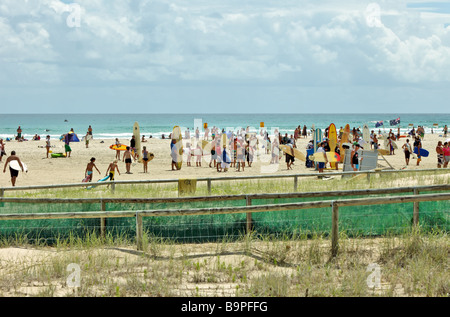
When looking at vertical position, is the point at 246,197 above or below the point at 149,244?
above

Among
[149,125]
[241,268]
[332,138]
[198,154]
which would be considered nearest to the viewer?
[241,268]

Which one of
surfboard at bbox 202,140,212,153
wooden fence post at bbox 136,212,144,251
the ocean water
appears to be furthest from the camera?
the ocean water

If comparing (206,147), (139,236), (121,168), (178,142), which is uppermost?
(178,142)

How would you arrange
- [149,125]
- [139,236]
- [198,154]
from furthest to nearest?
[149,125] → [198,154] → [139,236]

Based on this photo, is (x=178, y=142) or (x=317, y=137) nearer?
(x=317, y=137)

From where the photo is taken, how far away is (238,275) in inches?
222

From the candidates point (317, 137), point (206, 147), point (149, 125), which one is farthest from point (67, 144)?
point (149, 125)

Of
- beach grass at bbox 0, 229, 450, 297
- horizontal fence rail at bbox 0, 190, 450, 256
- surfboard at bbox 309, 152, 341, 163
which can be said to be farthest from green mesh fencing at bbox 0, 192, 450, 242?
surfboard at bbox 309, 152, 341, 163

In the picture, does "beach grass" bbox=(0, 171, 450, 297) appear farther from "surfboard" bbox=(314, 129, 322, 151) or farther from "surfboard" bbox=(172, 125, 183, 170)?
"surfboard" bbox=(172, 125, 183, 170)

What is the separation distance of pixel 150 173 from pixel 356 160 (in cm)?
1054

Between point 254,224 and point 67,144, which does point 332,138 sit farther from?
point 67,144
